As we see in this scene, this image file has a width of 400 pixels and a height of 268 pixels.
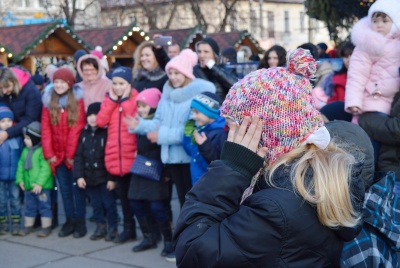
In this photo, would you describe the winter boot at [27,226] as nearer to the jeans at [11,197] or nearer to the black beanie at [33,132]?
the jeans at [11,197]

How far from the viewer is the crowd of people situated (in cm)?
223

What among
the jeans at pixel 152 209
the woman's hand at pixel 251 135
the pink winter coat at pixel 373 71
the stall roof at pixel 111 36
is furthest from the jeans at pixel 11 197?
the stall roof at pixel 111 36

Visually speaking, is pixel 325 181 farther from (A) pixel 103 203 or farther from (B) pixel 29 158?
(B) pixel 29 158

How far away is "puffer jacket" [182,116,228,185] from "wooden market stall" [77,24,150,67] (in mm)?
14658

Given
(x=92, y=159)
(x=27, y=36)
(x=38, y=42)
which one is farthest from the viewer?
(x=27, y=36)

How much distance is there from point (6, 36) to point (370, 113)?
52.1ft

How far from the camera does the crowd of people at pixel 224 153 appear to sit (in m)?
2.23

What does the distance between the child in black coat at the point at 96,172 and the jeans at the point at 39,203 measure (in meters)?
0.60

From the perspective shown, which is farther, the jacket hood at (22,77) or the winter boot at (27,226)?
the jacket hood at (22,77)

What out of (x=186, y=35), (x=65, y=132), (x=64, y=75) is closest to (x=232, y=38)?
(x=186, y=35)

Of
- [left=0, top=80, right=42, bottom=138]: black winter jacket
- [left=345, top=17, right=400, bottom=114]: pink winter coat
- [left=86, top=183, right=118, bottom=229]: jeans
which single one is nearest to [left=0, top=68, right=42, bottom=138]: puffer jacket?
[left=0, top=80, right=42, bottom=138]: black winter jacket

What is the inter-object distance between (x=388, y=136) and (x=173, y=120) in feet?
7.99

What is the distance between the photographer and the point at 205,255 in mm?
2215

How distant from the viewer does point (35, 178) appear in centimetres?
742
